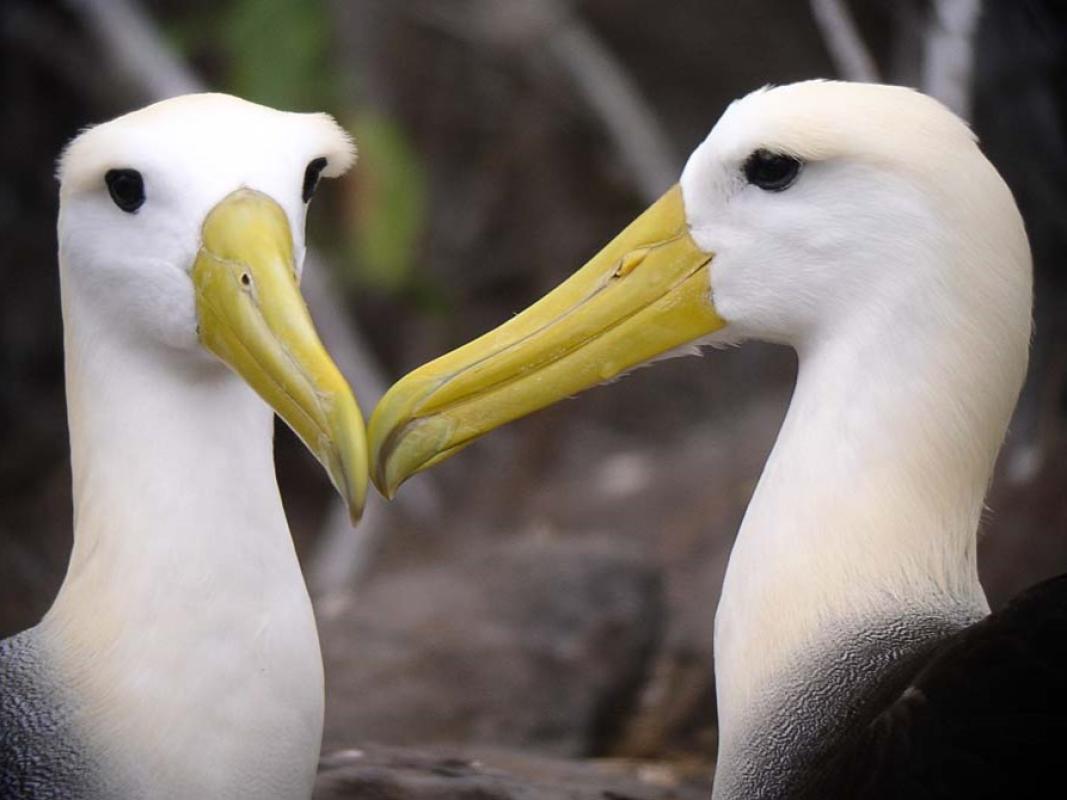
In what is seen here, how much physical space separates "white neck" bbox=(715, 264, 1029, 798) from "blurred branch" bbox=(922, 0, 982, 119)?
302 cm

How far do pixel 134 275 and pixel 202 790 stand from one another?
3.05ft

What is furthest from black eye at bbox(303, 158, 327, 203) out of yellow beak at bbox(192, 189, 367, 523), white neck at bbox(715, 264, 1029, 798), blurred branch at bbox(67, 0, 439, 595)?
blurred branch at bbox(67, 0, 439, 595)

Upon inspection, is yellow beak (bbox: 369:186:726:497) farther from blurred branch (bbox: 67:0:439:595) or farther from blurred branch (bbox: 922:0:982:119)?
blurred branch (bbox: 67:0:439:595)

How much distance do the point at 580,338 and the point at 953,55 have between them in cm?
314

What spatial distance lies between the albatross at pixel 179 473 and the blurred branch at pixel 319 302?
4.93 meters

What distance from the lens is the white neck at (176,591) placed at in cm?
316

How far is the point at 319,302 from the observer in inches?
351

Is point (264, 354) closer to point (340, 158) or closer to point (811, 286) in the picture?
point (340, 158)

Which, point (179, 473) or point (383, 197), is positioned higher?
point (179, 473)

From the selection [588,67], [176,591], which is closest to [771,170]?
[176,591]

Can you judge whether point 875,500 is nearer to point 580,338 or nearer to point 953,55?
point 580,338

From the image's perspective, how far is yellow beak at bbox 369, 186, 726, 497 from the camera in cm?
331

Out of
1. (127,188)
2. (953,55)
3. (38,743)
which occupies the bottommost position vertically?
(38,743)

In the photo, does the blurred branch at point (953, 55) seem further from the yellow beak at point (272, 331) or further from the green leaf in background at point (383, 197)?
the yellow beak at point (272, 331)
